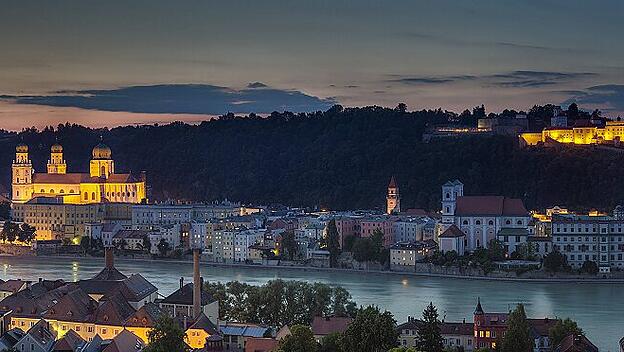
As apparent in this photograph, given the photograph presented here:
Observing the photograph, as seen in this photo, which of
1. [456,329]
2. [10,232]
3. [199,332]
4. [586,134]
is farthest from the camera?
[586,134]

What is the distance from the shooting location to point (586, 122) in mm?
32344

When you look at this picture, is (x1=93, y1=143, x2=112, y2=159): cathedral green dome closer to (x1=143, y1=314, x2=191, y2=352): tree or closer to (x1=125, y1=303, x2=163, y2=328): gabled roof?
(x1=125, y1=303, x2=163, y2=328): gabled roof

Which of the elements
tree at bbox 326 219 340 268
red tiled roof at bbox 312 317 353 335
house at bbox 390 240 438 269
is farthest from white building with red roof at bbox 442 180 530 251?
red tiled roof at bbox 312 317 353 335

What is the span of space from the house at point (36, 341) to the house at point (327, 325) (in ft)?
8.33

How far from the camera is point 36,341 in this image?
1073 cm

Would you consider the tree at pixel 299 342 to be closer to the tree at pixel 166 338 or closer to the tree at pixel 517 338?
the tree at pixel 166 338

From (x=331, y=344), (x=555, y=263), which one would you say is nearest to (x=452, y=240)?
(x=555, y=263)

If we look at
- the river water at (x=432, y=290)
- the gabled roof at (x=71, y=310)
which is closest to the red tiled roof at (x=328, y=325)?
the river water at (x=432, y=290)

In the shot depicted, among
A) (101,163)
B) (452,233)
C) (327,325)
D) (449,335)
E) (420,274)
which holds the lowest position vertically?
(420,274)

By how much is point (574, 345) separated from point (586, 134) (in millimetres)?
22173

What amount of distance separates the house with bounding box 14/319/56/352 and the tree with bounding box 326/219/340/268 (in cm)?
1146

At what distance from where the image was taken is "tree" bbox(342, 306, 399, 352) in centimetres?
1022

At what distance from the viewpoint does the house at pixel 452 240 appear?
2123 cm

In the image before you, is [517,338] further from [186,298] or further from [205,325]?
[186,298]
